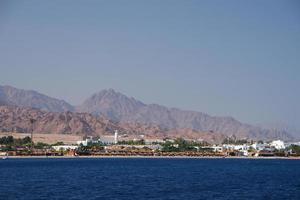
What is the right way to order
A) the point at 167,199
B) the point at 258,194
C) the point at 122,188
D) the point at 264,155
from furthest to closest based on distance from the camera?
the point at 264,155, the point at 122,188, the point at 258,194, the point at 167,199

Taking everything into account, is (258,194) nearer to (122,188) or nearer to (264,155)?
(122,188)

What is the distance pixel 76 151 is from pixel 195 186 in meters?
118

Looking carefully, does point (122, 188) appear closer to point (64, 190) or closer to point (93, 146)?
point (64, 190)

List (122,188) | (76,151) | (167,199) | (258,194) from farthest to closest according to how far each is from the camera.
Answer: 1. (76,151)
2. (122,188)
3. (258,194)
4. (167,199)

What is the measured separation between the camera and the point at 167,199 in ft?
156

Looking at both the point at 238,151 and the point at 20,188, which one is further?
the point at 238,151

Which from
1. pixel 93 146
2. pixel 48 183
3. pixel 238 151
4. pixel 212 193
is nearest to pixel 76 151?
pixel 93 146

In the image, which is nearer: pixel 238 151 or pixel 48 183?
pixel 48 183

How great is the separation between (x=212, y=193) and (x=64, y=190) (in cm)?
1290

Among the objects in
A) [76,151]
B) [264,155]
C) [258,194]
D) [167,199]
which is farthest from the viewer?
[264,155]

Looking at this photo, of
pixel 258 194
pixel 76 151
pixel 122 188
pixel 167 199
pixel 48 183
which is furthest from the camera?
pixel 76 151

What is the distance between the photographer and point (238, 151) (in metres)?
198

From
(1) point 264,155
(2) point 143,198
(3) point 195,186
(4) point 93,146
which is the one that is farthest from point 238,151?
(2) point 143,198

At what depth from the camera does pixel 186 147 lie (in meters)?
198
